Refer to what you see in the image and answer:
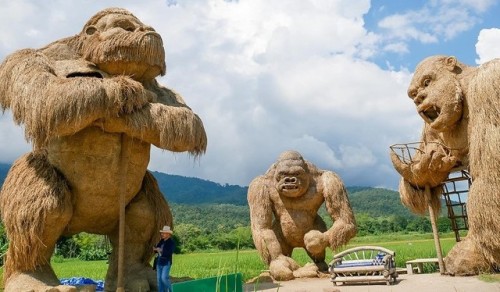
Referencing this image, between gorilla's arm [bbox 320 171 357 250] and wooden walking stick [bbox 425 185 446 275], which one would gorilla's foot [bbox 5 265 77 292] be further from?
wooden walking stick [bbox 425 185 446 275]

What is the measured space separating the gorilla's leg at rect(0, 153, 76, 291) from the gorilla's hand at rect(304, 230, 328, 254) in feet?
10.4

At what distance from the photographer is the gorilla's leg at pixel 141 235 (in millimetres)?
4875

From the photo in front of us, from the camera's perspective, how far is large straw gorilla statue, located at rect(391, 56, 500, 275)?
17.0 ft

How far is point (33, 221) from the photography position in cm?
432

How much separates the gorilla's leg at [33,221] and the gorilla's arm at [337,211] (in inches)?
131

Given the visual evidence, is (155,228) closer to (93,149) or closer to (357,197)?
(93,149)

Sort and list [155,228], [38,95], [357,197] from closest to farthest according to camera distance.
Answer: [38,95], [155,228], [357,197]

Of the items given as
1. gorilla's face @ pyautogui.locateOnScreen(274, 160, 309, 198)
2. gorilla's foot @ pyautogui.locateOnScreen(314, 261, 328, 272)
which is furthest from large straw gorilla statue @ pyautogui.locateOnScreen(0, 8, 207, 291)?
gorilla's foot @ pyautogui.locateOnScreen(314, 261, 328, 272)

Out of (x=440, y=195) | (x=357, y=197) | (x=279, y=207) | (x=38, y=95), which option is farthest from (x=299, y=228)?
(x=357, y=197)

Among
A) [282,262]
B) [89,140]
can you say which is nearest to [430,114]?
[282,262]

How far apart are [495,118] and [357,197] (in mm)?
74274

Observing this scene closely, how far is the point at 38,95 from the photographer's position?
418 cm

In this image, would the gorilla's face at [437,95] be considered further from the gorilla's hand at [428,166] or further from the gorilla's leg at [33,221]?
the gorilla's leg at [33,221]

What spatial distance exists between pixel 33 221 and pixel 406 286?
369 centimetres
